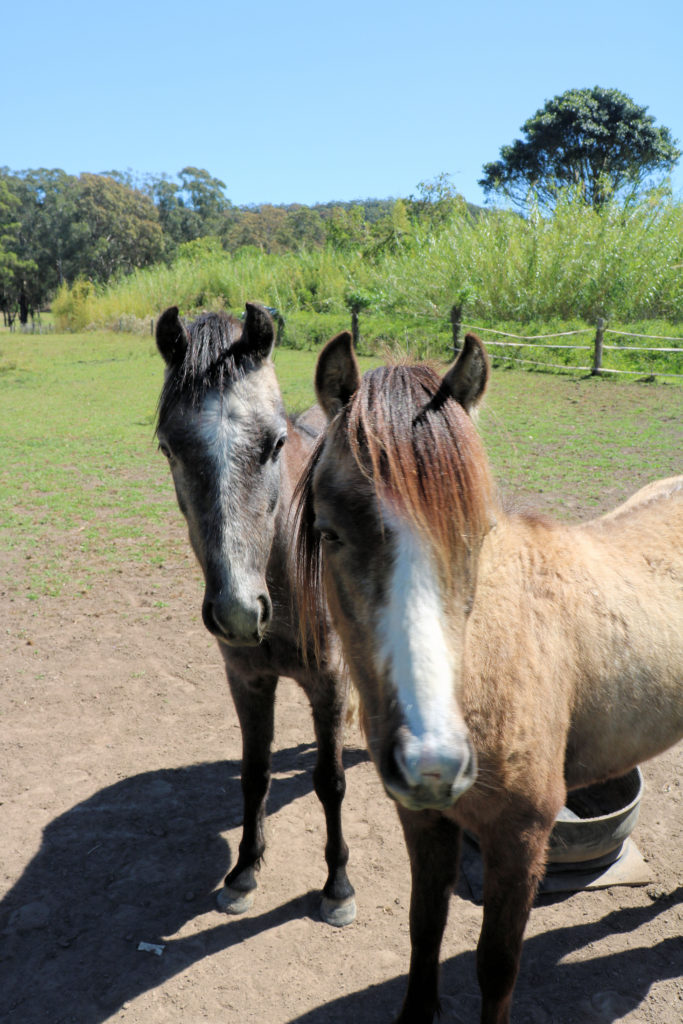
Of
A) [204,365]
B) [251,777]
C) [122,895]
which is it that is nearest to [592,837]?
[251,777]

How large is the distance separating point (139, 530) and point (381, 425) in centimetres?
565

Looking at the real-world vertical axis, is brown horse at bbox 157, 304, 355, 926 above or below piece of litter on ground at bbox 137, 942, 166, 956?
above

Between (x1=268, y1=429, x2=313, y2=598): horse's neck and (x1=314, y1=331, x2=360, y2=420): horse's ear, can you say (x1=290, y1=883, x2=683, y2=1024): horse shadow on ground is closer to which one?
(x1=268, y1=429, x2=313, y2=598): horse's neck

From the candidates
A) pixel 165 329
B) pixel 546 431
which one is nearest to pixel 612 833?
pixel 165 329

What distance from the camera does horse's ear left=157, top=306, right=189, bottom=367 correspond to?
2.39m

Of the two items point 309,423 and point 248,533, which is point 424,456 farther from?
point 309,423

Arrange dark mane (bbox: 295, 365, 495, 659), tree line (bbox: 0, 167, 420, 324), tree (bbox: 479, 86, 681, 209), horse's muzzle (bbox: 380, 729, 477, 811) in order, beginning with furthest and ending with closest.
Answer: tree line (bbox: 0, 167, 420, 324)
tree (bbox: 479, 86, 681, 209)
dark mane (bbox: 295, 365, 495, 659)
horse's muzzle (bbox: 380, 729, 477, 811)

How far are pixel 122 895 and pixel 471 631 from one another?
6.91ft

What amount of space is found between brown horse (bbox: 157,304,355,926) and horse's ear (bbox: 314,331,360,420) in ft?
2.02

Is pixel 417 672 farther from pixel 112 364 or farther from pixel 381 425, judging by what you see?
pixel 112 364

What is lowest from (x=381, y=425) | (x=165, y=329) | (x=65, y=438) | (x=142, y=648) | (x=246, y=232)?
(x=142, y=648)

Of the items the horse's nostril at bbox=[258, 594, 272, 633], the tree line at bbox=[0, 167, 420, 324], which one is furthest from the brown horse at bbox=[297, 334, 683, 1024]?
the tree line at bbox=[0, 167, 420, 324]

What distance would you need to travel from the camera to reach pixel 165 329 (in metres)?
2.43

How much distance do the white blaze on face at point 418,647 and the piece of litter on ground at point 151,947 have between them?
6.54 feet
